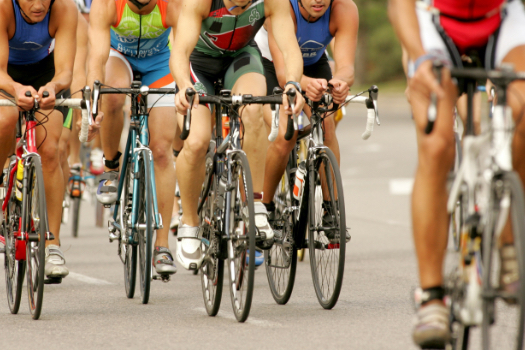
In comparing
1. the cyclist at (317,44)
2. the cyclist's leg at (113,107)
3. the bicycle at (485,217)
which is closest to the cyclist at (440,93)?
the bicycle at (485,217)

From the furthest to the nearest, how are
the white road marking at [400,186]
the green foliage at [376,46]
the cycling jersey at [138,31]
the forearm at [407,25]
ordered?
the green foliage at [376,46] → the white road marking at [400,186] → the cycling jersey at [138,31] → the forearm at [407,25]

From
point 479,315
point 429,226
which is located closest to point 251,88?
point 429,226

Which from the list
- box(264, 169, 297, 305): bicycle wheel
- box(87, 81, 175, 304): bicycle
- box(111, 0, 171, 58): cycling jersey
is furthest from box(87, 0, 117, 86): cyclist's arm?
box(264, 169, 297, 305): bicycle wheel

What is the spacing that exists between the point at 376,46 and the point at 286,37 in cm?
6932

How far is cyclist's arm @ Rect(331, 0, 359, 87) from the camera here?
6953 mm

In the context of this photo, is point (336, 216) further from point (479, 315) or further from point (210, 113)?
point (479, 315)

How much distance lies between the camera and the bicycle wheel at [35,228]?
5.78 metres

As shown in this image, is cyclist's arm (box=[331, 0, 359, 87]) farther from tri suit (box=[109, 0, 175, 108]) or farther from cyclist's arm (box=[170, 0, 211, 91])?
tri suit (box=[109, 0, 175, 108])

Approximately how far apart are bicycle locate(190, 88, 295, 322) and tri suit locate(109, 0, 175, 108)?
123cm

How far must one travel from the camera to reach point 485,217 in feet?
12.3

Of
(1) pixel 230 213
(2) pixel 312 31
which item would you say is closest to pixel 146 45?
(2) pixel 312 31

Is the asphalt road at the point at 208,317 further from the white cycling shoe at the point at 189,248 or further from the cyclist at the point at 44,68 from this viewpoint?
the cyclist at the point at 44,68

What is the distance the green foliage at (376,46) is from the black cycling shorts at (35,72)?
220 ft

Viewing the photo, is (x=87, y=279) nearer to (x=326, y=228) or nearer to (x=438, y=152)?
(x=326, y=228)
